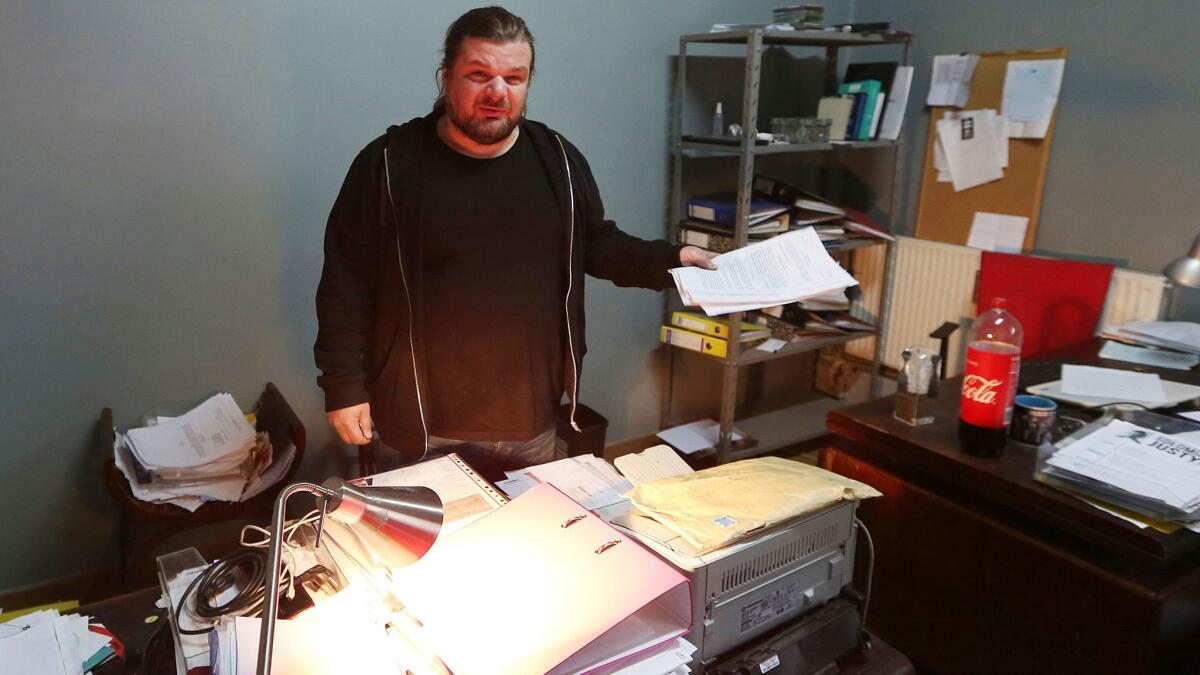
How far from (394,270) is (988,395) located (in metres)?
1.21

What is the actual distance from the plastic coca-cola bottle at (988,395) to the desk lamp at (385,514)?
1.16 meters

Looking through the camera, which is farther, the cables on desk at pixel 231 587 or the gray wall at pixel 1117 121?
the gray wall at pixel 1117 121

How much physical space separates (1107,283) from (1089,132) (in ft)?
1.78

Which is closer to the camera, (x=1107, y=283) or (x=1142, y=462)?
(x=1142, y=462)

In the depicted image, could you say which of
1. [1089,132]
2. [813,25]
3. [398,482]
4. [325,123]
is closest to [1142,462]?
[398,482]

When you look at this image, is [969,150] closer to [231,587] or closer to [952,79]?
[952,79]

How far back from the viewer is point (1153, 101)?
2.53 meters

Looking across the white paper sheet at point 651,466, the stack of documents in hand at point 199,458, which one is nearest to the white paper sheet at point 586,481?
the white paper sheet at point 651,466

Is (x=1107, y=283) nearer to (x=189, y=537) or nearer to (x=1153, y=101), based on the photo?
(x=1153, y=101)

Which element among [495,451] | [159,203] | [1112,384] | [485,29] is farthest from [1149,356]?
[159,203]

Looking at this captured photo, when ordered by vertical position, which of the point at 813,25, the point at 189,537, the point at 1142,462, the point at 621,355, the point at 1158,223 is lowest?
the point at 189,537

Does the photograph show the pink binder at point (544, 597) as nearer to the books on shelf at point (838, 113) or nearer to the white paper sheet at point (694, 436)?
the white paper sheet at point (694, 436)

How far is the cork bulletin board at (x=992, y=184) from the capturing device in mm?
2824

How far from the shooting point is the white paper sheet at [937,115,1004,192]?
294 cm
